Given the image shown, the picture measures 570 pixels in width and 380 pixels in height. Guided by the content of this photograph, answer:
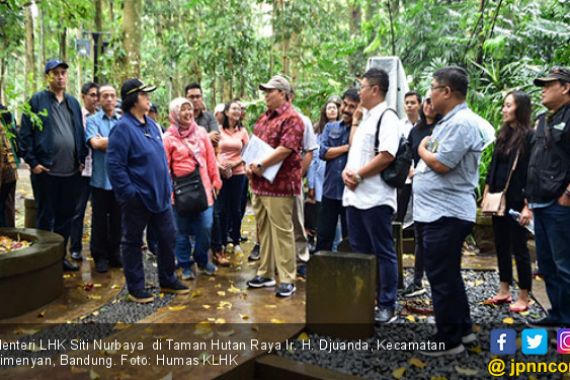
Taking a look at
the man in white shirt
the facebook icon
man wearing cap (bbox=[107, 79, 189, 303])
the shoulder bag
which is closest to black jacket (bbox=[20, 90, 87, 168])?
man wearing cap (bbox=[107, 79, 189, 303])

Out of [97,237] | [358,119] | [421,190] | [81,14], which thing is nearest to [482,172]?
[358,119]

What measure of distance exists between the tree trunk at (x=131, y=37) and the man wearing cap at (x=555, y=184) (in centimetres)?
712

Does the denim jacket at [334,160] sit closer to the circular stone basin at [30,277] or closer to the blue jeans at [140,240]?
the blue jeans at [140,240]

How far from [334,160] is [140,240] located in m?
2.13

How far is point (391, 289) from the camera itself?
4.23 metres

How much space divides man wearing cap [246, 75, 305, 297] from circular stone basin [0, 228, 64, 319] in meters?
2.05

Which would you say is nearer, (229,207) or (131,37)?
(229,207)

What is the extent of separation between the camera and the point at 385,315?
421 cm

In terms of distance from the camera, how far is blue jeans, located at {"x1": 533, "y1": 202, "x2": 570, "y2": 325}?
3.80 m

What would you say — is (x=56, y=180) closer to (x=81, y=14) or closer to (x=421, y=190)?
(x=81, y=14)

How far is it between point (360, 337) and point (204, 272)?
2377 millimetres

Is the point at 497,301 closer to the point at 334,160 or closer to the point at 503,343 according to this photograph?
the point at 503,343

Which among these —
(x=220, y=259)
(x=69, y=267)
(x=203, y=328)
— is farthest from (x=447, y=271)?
(x=69, y=267)

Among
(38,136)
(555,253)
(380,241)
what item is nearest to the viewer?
(555,253)
